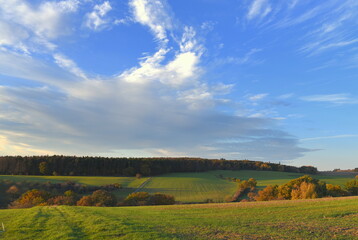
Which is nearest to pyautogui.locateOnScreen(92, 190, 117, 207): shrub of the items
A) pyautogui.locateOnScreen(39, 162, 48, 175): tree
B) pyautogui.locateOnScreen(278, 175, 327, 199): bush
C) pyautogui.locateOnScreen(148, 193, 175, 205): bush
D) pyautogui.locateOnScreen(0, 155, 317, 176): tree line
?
pyautogui.locateOnScreen(148, 193, 175, 205): bush

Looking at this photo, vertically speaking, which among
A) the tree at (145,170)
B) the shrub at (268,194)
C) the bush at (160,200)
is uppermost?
the tree at (145,170)

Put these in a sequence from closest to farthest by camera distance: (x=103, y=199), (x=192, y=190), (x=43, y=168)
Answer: (x=103, y=199)
(x=192, y=190)
(x=43, y=168)

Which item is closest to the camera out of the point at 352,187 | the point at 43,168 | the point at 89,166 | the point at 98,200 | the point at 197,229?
the point at 197,229

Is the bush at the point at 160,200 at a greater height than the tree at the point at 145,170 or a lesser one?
lesser

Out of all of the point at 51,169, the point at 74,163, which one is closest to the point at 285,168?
the point at 74,163

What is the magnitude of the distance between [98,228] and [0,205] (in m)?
56.5

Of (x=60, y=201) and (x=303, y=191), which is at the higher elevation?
(x=303, y=191)

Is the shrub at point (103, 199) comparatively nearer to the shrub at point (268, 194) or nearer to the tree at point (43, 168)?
the shrub at point (268, 194)

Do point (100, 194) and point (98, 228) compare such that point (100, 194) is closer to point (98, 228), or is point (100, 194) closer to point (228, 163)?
point (98, 228)

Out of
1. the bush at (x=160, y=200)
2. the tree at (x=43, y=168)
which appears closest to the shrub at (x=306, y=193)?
the bush at (x=160, y=200)

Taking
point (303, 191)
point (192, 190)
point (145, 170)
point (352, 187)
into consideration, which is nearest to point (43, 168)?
point (145, 170)

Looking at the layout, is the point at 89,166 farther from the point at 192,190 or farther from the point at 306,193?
the point at 306,193

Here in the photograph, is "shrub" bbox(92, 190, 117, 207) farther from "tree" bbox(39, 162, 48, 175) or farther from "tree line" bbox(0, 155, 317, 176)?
"tree" bbox(39, 162, 48, 175)

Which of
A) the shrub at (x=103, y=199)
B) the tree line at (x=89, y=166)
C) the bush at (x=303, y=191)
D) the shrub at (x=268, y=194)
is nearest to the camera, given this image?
the bush at (x=303, y=191)
